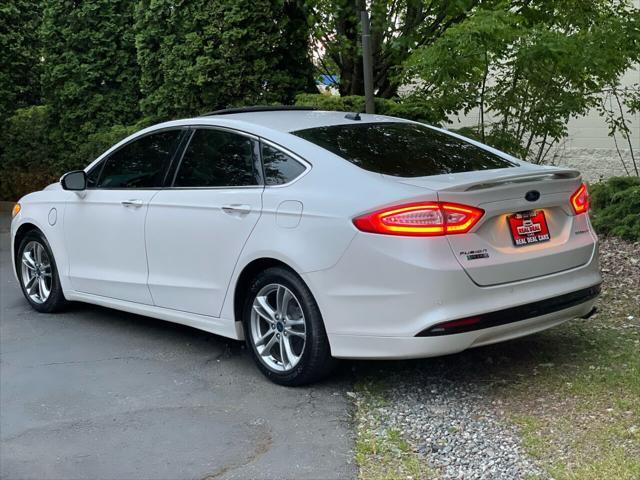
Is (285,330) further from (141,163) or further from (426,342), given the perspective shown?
(141,163)

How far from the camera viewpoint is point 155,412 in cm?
491

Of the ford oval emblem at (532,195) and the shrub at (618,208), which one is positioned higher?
the ford oval emblem at (532,195)

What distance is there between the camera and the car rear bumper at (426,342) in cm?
450

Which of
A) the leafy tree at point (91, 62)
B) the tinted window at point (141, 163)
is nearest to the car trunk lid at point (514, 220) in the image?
the tinted window at point (141, 163)

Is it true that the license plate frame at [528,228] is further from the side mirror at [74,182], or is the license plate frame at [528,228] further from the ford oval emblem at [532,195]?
the side mirror at [74,182]

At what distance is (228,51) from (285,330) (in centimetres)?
603

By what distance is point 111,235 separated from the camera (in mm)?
6359

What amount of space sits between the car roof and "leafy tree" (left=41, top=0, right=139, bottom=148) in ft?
22.4

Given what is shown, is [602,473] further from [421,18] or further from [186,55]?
[186,55]

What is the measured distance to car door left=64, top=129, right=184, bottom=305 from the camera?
610cm

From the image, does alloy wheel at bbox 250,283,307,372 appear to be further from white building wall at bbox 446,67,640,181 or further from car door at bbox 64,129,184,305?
white building wall at bbox 446,67,640,181

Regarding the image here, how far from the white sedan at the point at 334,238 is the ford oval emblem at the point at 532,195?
22 mm

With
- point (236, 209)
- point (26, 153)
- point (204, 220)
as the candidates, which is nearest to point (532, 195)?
point (236, 209)

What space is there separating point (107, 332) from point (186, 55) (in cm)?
497
